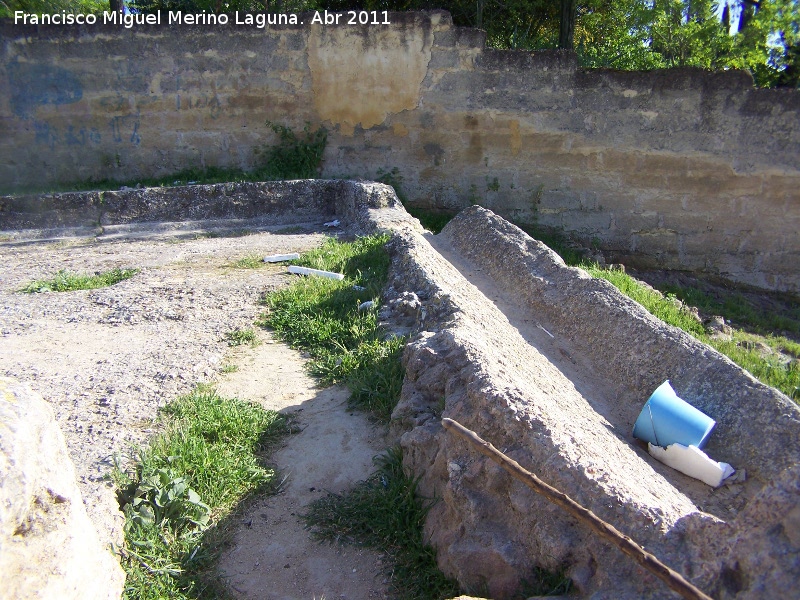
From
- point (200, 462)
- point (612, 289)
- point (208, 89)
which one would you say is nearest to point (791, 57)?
point (208, 89)

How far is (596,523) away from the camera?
165 centimetres

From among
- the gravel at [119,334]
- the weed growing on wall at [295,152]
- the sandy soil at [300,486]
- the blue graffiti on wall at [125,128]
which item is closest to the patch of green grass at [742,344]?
the sandy soil at [300,486]

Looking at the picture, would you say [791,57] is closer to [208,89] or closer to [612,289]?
[208,89]

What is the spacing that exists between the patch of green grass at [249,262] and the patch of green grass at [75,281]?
0.72 meters

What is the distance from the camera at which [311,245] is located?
5566 millimetres

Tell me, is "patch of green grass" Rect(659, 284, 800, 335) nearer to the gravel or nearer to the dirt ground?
the gravel

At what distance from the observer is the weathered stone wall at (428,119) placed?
7.81 m

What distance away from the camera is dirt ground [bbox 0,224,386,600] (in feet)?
7.00

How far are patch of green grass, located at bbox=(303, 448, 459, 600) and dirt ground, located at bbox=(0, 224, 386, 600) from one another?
0.18ft

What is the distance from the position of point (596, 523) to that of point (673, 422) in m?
0.88

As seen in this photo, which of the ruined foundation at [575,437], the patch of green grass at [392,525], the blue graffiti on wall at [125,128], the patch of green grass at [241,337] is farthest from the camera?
the blue graffiti on wall at [125,128]

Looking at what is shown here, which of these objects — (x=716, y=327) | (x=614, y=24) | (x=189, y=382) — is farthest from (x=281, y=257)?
(x=614, y=24)

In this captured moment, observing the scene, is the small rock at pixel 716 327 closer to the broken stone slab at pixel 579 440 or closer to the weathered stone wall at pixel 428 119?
the broken stone slab at pixel 579 440

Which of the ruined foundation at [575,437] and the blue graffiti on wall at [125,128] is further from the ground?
the blue graffiti on wall at [125,128]
